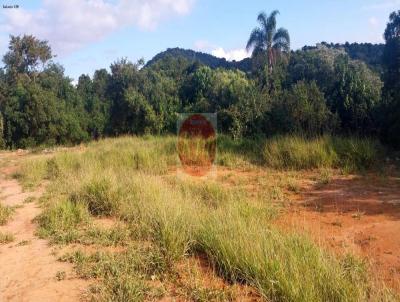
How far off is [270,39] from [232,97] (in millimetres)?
15063

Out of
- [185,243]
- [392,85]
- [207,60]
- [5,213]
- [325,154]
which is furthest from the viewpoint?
[207,60]

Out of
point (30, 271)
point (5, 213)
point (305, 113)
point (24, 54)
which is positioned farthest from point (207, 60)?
point (30, 271)

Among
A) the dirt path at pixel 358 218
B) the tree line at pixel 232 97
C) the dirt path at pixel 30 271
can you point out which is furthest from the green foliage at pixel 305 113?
the dirt path at pixel 30 271

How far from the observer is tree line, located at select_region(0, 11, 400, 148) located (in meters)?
11.5

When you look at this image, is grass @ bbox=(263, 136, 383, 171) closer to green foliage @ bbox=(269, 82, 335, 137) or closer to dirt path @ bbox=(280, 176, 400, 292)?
dirt path @ bbox=(280, 176, 400, 292)

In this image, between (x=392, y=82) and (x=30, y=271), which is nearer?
(x=30, y=271)

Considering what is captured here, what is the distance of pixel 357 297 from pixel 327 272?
0.96ft

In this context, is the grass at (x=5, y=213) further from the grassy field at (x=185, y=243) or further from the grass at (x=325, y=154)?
the grass at (x=325, y=154)

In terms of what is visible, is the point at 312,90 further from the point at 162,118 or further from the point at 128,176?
the point at 162,118

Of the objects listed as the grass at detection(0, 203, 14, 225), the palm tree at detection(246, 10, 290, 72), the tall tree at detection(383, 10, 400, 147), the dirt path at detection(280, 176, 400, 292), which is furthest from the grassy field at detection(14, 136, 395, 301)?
the palm tree at detection(246, 10, 290, 72)

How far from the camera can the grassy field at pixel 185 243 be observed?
3137 millimetres

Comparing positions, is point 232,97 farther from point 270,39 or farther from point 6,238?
point 270,39

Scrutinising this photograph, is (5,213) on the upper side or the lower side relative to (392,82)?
lower

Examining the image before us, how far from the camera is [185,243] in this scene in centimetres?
421
